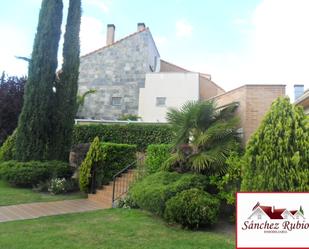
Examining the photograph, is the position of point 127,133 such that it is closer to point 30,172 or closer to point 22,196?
point 30,172

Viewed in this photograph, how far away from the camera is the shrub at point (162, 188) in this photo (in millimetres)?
7180

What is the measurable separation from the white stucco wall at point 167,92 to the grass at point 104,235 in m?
14.2

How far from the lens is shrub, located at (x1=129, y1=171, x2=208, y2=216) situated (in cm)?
718

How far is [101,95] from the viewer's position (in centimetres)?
2314

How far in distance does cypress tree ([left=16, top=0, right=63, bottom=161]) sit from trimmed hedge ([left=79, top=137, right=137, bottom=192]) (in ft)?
9.54

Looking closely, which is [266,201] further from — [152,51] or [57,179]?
[152,51]

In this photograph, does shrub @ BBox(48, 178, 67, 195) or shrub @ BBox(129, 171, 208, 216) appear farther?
shrub @ BBox(48, 178, 67, 195)

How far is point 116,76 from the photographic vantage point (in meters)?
23.2

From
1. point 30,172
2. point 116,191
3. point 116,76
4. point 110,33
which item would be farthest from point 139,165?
point 110,33

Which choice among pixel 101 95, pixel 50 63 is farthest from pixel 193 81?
pixel 50 63

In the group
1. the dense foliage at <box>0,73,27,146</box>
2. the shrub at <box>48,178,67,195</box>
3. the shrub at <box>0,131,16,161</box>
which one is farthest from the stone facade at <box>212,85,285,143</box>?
the dense foliage at <box>0,73,27,146</box>

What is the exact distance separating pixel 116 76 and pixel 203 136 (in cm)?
1601

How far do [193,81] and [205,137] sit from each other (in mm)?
13884

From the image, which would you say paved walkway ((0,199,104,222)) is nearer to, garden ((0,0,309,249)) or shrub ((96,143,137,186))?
garden ((0,0,309,249))
